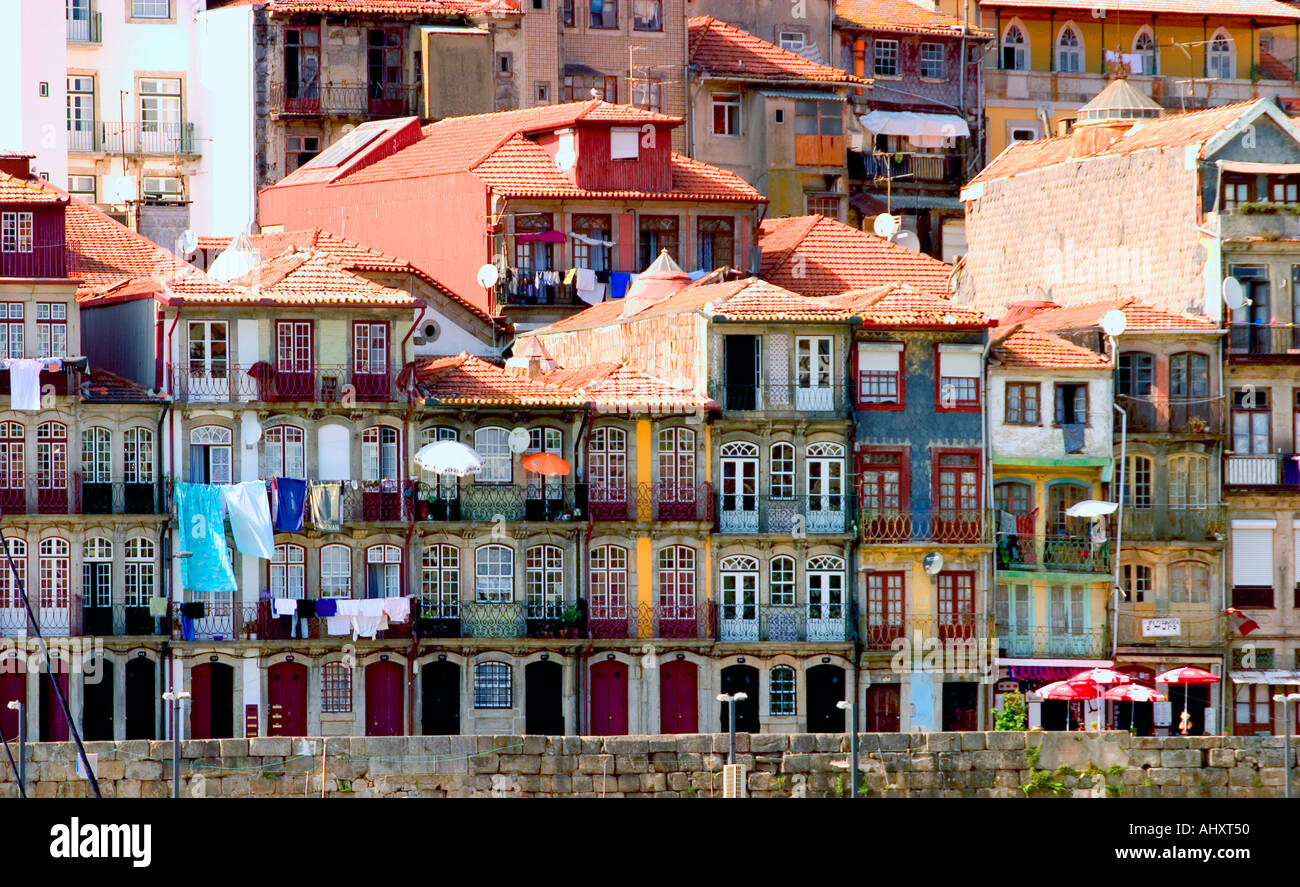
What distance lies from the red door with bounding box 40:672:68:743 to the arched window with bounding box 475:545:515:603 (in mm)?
8822

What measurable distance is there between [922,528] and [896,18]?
29.0 m

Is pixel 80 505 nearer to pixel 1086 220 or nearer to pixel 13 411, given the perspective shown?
pixel 13 411

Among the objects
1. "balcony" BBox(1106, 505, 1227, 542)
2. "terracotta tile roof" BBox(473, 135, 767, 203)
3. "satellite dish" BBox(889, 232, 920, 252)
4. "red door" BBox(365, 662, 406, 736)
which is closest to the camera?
"red door" BBox(365, 662, 406, 736)

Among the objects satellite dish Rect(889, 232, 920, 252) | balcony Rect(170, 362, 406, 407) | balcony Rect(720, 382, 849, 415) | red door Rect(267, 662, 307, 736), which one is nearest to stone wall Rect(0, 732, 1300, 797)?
red door Rect(267, 662, 307, 736)

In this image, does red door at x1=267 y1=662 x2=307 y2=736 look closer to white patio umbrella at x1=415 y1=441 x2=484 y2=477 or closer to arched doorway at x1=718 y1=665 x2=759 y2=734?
white patio umbrella at x1=415 y1=441 x2=484 y2=477

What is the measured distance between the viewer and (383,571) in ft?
212

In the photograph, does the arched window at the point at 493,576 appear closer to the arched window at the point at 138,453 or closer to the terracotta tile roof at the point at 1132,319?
the arched window at the point at 138,453

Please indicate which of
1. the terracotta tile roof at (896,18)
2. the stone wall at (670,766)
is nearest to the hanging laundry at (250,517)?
the stone wall at (670,766)

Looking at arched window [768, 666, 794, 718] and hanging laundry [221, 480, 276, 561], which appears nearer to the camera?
hanging laundry [221, 480, 276, 561]

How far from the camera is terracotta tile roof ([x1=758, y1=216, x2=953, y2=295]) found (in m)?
74.2

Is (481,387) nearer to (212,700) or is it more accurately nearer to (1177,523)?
(212,700)

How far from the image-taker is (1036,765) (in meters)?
58.8
